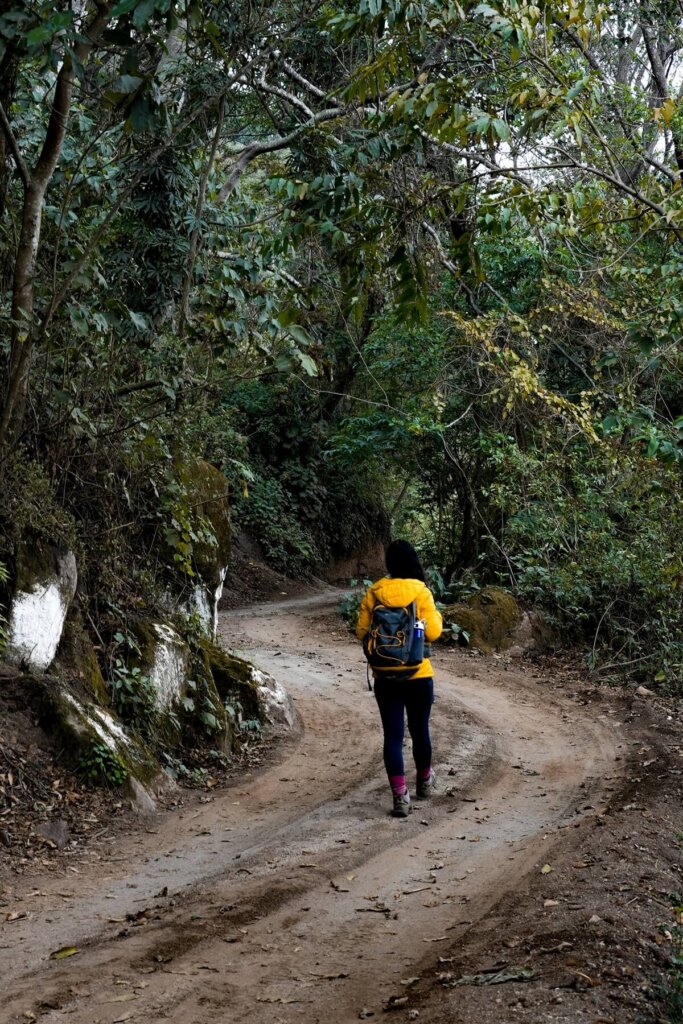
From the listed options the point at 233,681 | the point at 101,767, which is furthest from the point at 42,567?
the point at 233,681

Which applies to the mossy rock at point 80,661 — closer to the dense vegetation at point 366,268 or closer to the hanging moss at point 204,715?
the dense vegetation at point 366,268

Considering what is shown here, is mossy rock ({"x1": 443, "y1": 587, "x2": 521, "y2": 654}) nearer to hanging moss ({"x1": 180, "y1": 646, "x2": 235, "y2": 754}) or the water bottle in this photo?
hanging moss ({"x1": 180, "y1": 646, "x2": 235, "y2": 754})

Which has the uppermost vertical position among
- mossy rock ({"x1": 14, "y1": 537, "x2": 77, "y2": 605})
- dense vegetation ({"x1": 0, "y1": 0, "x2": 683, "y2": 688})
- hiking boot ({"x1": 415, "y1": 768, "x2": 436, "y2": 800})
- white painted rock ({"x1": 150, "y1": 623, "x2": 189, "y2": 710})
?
dense vegetation ({"x1": 0, "y1": 0, "x2": 683, "y2": 688})

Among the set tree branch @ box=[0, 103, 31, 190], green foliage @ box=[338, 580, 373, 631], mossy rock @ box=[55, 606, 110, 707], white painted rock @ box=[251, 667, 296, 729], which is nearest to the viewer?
tree branch @ box=[0, 103, 31, 190]

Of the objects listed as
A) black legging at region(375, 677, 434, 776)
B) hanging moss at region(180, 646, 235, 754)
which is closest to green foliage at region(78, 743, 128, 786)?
hanging moss at region(180, 646, 235, 754)

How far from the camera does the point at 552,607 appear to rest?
16.8 metres

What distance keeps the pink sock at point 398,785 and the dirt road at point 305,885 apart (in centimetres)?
24

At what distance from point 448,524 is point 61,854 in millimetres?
15125

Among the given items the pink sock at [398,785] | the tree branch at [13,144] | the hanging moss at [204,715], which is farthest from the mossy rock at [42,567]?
the pink sock at [398,785]

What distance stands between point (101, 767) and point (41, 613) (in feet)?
4.70

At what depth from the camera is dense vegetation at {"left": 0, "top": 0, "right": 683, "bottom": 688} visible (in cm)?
632

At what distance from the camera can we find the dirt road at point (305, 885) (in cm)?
459

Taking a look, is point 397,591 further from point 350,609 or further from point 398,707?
point 350,609

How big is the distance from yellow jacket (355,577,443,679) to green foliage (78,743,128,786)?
2.31 meters
